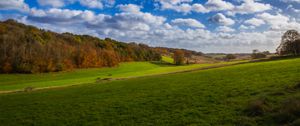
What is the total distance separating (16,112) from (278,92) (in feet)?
67.0

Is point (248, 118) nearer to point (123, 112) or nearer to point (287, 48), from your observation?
point (123, 112)

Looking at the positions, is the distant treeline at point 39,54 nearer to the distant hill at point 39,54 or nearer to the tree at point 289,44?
the distant hill at point 39,54

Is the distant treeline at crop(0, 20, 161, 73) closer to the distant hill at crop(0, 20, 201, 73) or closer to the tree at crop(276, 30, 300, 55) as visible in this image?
the distant hill at crop(0, 20, 201, 73)

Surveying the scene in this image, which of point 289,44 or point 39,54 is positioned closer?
point 289,44

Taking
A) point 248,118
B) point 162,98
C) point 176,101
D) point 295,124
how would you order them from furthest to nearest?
point 162,98 < point 176,101 < point 248,118 < point 295,124

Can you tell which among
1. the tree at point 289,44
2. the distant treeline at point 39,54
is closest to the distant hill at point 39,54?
the distant treeline at point 39,54

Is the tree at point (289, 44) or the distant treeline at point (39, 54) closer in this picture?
the tree at point (289, 44)

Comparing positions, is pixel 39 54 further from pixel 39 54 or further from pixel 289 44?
pixel 289 44

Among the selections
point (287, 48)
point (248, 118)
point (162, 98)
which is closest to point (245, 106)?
point (248, 118)

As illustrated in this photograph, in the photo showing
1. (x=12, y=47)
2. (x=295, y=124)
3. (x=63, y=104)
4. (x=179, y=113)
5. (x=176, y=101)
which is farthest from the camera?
(x=12, y=47)

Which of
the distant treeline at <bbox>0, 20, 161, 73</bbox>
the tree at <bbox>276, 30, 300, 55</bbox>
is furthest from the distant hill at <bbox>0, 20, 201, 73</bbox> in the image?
the tree at <bbox>276, 30, 300, 55</bbox>

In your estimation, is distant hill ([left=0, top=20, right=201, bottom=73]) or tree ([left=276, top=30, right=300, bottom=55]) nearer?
tree ([left=276, top=30, right=300, bottom=55])

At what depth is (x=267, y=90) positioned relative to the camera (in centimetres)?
1848

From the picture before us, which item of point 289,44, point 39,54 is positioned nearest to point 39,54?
point 39,54
